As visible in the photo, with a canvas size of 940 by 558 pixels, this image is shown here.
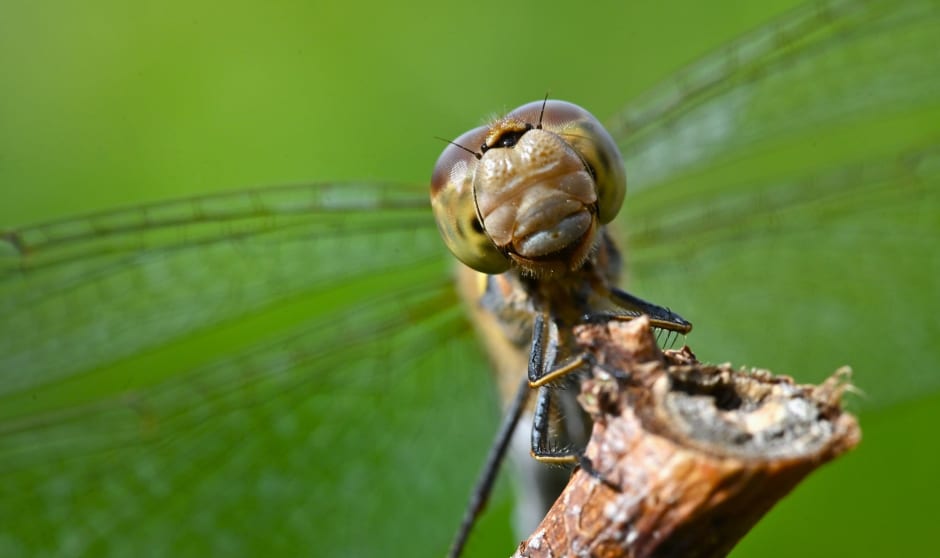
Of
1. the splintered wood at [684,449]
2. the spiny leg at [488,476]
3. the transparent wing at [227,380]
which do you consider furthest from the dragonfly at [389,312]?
the splintered wood at [684,449]

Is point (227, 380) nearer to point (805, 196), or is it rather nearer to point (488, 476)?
point (488, 476)

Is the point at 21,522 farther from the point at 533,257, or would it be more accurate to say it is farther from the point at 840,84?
the point at 840,84

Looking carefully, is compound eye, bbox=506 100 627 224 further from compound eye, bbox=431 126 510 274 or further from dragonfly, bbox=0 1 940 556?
dragonfly, bbox=0 1 940 556

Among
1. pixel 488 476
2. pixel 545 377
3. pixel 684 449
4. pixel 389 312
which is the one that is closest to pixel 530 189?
pixel 545 377

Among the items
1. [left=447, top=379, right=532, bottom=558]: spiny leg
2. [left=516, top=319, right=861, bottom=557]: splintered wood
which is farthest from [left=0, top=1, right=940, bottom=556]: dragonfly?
[left=516, top=319, right=861, bottom=557]: splintered wood

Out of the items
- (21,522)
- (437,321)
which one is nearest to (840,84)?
(437,321)
